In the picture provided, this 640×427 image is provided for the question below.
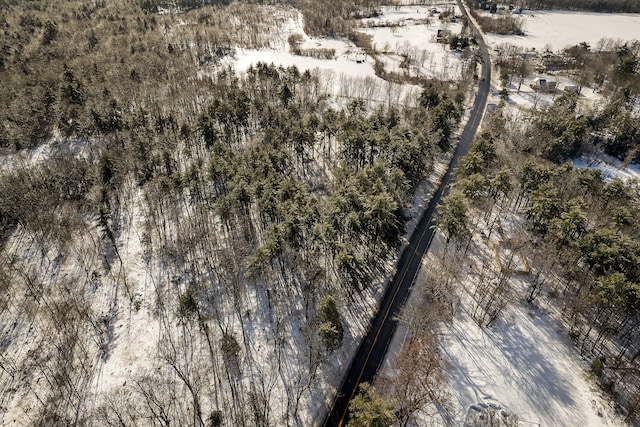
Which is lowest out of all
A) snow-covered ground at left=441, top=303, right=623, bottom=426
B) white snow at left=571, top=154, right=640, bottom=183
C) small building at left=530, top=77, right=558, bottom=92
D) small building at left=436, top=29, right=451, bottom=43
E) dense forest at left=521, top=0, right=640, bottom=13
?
snow-covered ground at left=441, top=303, right=623, bottom=426

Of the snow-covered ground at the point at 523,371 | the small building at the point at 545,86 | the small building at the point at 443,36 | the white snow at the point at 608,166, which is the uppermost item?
the small building at the point at 443,36

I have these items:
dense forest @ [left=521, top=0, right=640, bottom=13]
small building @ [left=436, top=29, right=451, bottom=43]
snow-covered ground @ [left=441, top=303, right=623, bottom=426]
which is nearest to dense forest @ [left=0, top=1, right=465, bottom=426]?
snow-covered ground @ [left=441, top=303, right=623, bottom=426]

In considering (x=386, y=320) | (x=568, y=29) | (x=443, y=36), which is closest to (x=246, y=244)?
(x=386, y=320)

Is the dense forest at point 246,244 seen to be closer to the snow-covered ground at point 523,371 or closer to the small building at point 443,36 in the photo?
the snow-covered ground at point 523,371

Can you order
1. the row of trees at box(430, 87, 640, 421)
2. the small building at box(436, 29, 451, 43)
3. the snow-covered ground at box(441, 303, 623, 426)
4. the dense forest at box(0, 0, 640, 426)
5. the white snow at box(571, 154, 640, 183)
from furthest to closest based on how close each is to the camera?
the small building at box(436, 29, 451, 43), the white snow at box(571, 154, 640, 183), the row of trees at box(430, 87, 640, 421), the dense forest at box(0, 0, 640, 426), the snow-covered ground at box(441, 303, 623, 426)

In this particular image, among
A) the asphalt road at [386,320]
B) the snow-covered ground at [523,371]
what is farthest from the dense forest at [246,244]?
the snow-covered ground at [523,371]

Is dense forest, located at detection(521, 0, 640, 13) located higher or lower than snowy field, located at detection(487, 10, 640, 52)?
higher

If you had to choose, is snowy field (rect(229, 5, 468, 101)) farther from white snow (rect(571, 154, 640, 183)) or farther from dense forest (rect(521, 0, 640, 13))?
dense forest (rect(521, 0, 640, 13))
